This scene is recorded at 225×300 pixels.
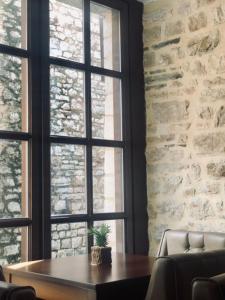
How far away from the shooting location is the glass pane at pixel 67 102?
13.2 ft

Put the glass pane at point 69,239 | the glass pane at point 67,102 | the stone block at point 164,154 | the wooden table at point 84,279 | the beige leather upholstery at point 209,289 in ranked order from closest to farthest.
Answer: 1. the beige leather upholstery at point 209,289
2. the wooden table at point 84,279
3. the glass pane at point 69,239
4. the glass pane at point 67,102
5. the stone block at point 164,154

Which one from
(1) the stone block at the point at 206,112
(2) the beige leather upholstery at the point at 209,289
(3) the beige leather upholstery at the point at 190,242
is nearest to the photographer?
(2) the beige leather upholstery at the point at 209,289

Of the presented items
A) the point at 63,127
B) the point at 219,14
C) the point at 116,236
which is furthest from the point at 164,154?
the point at 219,14

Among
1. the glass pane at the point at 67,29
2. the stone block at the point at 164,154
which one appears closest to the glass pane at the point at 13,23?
the glass pane at the point at 67,29

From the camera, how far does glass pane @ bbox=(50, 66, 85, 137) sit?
13.2 feet

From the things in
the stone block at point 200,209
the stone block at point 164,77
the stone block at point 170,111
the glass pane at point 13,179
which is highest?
the stone block at point 164,77

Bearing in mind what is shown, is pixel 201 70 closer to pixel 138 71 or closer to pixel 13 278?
pixel 138 71

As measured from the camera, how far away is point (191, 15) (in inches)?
171

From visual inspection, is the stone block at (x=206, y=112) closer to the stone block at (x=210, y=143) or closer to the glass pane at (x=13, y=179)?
the stone block at (x=210, y=143)

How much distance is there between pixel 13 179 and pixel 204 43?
198cm

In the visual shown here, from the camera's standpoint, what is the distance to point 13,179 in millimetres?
3695

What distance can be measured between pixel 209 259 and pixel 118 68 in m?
2.54

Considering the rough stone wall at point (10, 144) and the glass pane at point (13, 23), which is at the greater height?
the glass pane at point (13, 23)

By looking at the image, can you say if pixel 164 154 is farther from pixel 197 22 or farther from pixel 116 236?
pixel 197 22
